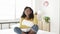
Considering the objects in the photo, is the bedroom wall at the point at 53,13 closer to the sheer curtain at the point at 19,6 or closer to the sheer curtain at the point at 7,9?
the sheer curtain at the point at 19,6

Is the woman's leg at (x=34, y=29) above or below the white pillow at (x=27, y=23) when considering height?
below

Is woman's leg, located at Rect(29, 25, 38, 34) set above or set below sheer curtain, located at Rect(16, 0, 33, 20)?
below

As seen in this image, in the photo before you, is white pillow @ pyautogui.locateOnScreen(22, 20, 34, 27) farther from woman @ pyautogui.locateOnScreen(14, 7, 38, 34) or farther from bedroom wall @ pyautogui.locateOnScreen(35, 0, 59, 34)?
bedroom wall @ pyautogui.locateOnScreen(35, 0, 59, 34)

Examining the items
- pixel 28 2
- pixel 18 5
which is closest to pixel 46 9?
pixel 28 2

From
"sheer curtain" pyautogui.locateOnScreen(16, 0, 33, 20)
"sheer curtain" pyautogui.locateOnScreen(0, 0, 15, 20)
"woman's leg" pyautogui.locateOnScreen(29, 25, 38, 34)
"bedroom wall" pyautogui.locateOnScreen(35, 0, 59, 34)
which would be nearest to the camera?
"woman's leg" pyautogui.locateOnScreen(29, 25, 38, 34)

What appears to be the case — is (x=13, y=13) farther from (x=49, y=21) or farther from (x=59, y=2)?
(x=59, y=2)

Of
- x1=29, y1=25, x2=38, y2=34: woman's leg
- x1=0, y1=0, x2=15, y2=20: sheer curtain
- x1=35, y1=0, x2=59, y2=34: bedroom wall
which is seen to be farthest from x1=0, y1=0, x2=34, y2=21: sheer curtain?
x1=29, y1=25, x2=38, y2=34: woman's leg

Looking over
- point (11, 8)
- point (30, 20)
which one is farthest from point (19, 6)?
point (30, 20)

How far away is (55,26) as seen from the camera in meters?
2.52

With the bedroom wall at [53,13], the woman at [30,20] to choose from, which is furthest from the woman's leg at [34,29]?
the bedroom wall at [53,13]

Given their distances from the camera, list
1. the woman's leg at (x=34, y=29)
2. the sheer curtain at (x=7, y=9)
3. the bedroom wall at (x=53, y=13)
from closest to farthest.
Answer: the woman's leg at (x=34, y=29)
the bedroom wall at (x=53, y=13)
the sheer curtain at (x=7, y=9)

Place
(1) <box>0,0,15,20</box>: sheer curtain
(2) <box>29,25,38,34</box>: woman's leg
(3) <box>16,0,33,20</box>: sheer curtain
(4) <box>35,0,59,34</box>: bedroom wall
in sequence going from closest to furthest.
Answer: (2) <box>29,25,38,34</box>: woman's leg → (4) <box>35,0,59,34</box>: bedroom wall → (1) <box>0,0,15,20</box>: sheer curtain → (3) <box>16,0,33,20</box>: sheer curtain

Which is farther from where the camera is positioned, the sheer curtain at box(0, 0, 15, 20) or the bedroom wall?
the sheer curtain at box(0, 0, 15, 20)

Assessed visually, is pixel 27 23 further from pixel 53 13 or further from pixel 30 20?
pixel 53 13
